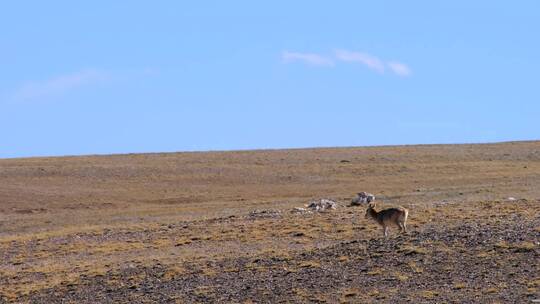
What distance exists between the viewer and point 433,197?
4778cm

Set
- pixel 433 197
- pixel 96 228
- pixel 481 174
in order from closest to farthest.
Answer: pixel 96 228 < pixel 433 197 < pixel 481 174

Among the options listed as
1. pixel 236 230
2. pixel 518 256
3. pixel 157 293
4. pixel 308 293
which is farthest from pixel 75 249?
pixel 518 256

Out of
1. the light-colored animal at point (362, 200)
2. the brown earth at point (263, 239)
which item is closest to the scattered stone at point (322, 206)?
the brown earth at point (263, 239)

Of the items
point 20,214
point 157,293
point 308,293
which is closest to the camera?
point 308,293

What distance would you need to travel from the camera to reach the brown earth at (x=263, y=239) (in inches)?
904

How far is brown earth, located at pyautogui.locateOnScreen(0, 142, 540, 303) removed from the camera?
2297cm

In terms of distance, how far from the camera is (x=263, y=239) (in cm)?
3250

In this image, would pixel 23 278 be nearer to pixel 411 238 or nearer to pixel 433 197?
pixel 411 238

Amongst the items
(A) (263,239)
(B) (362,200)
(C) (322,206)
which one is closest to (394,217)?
(A) (263,239)

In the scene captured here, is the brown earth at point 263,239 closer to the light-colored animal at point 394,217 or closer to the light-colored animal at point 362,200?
the light-colored animal at point 394,217

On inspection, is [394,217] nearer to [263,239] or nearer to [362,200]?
[263,239]

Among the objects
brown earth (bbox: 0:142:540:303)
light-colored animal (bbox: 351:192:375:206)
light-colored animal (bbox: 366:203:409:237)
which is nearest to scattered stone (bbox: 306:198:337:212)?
brown earth (bbox: 0:142:540:303)

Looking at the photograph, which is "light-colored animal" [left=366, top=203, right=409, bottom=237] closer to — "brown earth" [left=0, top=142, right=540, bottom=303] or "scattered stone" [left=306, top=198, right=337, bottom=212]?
"brown earth" [left=0, top=142, right=540, bottom=303]

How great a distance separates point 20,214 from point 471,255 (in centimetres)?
3571
